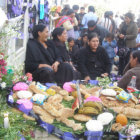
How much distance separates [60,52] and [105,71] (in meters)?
1.02

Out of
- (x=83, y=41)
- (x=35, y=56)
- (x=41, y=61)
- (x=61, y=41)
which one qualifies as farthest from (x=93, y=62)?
→ (x=83, y=41)

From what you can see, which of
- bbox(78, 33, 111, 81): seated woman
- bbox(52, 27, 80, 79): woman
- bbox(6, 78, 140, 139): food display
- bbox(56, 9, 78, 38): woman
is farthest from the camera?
bbox(56, 9, 78, 38): woman

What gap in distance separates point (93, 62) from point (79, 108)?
188 cm

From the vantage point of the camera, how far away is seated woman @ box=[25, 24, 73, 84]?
13.2 feet

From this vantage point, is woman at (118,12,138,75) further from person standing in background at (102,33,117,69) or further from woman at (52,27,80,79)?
woman at (52,27,80,79)

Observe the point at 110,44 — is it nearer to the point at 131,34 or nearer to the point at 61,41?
the point at 131,34

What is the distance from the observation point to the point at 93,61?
170 inches

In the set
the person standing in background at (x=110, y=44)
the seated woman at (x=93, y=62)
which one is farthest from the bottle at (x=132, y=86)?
the person standing in background at (x=110, y=44)

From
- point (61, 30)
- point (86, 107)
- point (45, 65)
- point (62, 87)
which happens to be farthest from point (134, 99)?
point (61, 30)

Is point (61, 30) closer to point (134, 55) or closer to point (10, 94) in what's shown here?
point (134, 55)

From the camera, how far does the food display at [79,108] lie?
7.80 feet

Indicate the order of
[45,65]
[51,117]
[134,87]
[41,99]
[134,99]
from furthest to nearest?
[45,65] → [134,87] → [134,99] → [41,99] → [51,117]

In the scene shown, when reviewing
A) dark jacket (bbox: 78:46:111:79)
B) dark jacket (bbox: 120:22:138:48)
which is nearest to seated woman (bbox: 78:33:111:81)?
dark jacket (bbox: 78:46:111:79)

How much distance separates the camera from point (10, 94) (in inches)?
115
